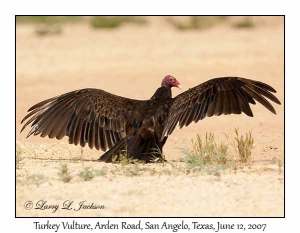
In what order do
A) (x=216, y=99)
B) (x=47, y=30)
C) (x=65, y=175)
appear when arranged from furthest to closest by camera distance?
1. (x=47, y=30)
2. (x=216, y=99)
3. (x=65, y=175)

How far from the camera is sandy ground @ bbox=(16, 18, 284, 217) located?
7410 mm

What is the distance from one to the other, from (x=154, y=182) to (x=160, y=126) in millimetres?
1851

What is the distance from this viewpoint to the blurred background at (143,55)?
17375mm

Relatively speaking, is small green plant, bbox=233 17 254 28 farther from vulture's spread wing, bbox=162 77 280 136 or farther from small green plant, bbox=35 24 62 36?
vulture's spread wing, bbox=162 77 280 136

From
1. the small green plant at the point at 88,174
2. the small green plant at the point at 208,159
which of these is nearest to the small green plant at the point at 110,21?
the small green plant at the point at 208,159

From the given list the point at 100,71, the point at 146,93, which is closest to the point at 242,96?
the point at 146,93

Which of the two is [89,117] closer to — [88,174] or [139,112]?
[139,112]

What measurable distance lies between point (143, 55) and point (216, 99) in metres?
11.9

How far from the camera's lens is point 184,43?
934 inches

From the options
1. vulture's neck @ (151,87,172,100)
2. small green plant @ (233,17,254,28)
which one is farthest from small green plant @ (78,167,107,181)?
small green plant @ (233,17,254,28)

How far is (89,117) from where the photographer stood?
10305mm

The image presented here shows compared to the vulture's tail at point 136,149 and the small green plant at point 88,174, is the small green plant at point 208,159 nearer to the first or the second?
the vulture's tail at point 136,149

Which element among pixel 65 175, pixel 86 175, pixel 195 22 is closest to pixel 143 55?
pixel 195 22

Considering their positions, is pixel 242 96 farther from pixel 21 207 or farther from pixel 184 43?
pixel 184 43
